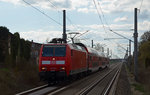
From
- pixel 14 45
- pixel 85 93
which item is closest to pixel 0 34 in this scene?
pixel 14 45

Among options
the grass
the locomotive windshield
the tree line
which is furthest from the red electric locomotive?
the tree line

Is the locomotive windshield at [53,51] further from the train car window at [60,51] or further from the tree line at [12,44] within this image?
the tree line at [12,44]

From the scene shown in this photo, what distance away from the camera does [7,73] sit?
20.8m

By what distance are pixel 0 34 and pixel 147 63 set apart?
27065 mm

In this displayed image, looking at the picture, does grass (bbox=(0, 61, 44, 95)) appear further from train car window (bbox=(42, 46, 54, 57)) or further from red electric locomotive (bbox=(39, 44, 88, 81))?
train car window (bbox=(42, 46, 54, 57))

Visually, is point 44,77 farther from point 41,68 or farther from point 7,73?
point 7,73

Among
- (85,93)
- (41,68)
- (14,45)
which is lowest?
(85,93)

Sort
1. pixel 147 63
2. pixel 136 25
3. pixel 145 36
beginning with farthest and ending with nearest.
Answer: pixel 145 36 → pixel 147 63 → pixel 136 25

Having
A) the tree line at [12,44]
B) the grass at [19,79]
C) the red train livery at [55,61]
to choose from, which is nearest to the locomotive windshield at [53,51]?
the red train livery at [55,61]

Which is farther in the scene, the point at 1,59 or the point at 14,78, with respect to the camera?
the point at 1,59

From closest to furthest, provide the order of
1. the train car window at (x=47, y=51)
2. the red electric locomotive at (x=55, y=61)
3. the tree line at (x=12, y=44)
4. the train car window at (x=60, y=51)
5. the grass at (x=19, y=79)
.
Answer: the grass at (x=19, y=79), the red electric locomotive at (x=55, y=61), the train car window at (x=60, y=51), the train car window at (x=47, y=51), the tree line at (x=12, y=44)

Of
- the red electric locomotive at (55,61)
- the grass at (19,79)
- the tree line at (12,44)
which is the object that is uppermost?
the tree line at (12,44)

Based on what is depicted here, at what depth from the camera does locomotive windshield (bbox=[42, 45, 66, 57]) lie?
2173cm

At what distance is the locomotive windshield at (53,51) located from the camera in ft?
71.3
